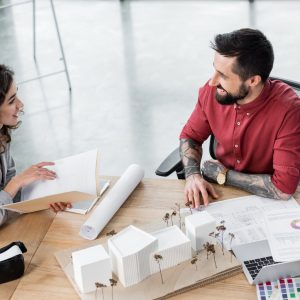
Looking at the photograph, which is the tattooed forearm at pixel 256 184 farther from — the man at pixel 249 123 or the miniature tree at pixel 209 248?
the miniature tree at pixel 209 248

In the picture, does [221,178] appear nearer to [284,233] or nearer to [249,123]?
[249,123]

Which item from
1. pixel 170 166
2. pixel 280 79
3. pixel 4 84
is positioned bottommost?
pixel 170 166

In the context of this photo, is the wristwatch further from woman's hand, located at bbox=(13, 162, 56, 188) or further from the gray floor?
the gray floor

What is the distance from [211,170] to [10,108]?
839 millimetres

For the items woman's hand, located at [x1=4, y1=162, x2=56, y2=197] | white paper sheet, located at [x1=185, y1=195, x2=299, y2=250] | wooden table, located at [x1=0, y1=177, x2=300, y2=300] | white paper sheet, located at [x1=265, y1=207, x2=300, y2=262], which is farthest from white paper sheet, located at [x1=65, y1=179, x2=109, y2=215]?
white paper sheet, located at [x1=265, y1=207, x2=300, y2=262]

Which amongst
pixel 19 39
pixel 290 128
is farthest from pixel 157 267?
pixel 19 39

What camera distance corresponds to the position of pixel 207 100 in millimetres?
2635

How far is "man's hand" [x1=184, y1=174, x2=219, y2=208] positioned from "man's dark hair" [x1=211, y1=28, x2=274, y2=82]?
0.46 meters

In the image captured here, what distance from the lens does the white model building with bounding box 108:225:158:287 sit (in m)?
1.82

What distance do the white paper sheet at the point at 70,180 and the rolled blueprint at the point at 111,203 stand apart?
7cm

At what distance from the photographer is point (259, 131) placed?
249cm

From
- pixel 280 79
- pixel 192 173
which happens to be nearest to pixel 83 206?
pixel 192 173

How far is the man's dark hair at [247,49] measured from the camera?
7.86ft

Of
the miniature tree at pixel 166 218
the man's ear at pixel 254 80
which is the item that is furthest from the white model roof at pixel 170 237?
the man's ear at pixel 254 80
